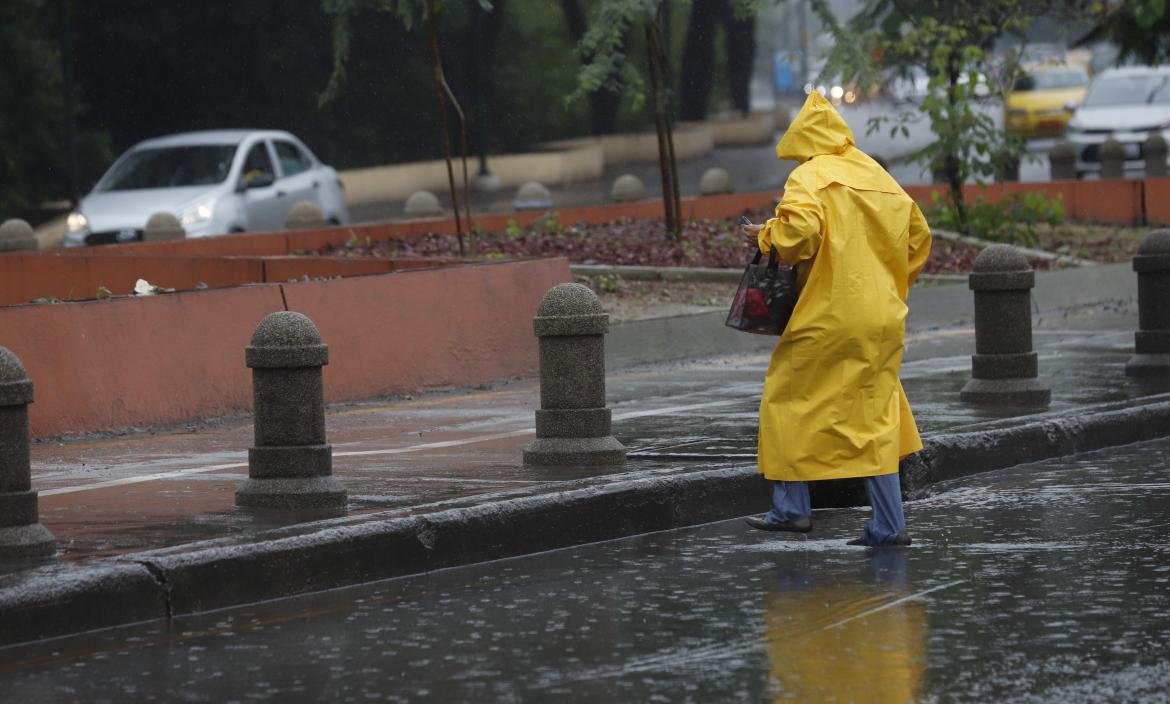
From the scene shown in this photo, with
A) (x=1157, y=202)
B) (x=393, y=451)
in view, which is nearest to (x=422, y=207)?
(x=1157, y=202)

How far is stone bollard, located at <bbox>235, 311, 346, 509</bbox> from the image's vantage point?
8.69 meters

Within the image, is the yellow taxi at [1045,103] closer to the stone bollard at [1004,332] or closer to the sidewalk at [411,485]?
the sidewalk at [411,485]

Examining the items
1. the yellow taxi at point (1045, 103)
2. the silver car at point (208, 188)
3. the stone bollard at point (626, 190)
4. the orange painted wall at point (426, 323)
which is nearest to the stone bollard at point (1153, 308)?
the orange painted wall at point (426, 323)

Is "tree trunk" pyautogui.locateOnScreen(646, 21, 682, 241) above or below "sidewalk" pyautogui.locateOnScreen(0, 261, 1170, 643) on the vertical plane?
above

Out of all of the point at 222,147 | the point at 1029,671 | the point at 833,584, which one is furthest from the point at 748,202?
the point at 1029,671

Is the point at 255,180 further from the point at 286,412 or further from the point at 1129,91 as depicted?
the point at 1129,91

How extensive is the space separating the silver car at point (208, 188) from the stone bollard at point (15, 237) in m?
2.63

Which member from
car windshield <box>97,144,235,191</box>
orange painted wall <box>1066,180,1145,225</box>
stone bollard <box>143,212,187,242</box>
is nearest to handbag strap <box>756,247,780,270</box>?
stone bollard <box>143,212,187,242</box>

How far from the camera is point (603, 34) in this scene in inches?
810

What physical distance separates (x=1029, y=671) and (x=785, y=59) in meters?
16.4

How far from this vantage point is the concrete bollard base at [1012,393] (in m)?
12.0

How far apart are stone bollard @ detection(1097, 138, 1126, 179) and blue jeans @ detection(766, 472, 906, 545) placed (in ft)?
76.0

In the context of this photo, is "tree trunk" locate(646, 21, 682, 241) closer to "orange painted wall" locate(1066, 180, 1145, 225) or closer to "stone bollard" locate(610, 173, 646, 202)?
"stone bollard" locate(610, 173, 646, 202)

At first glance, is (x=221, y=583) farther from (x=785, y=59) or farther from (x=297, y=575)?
(x=785, y=59)
